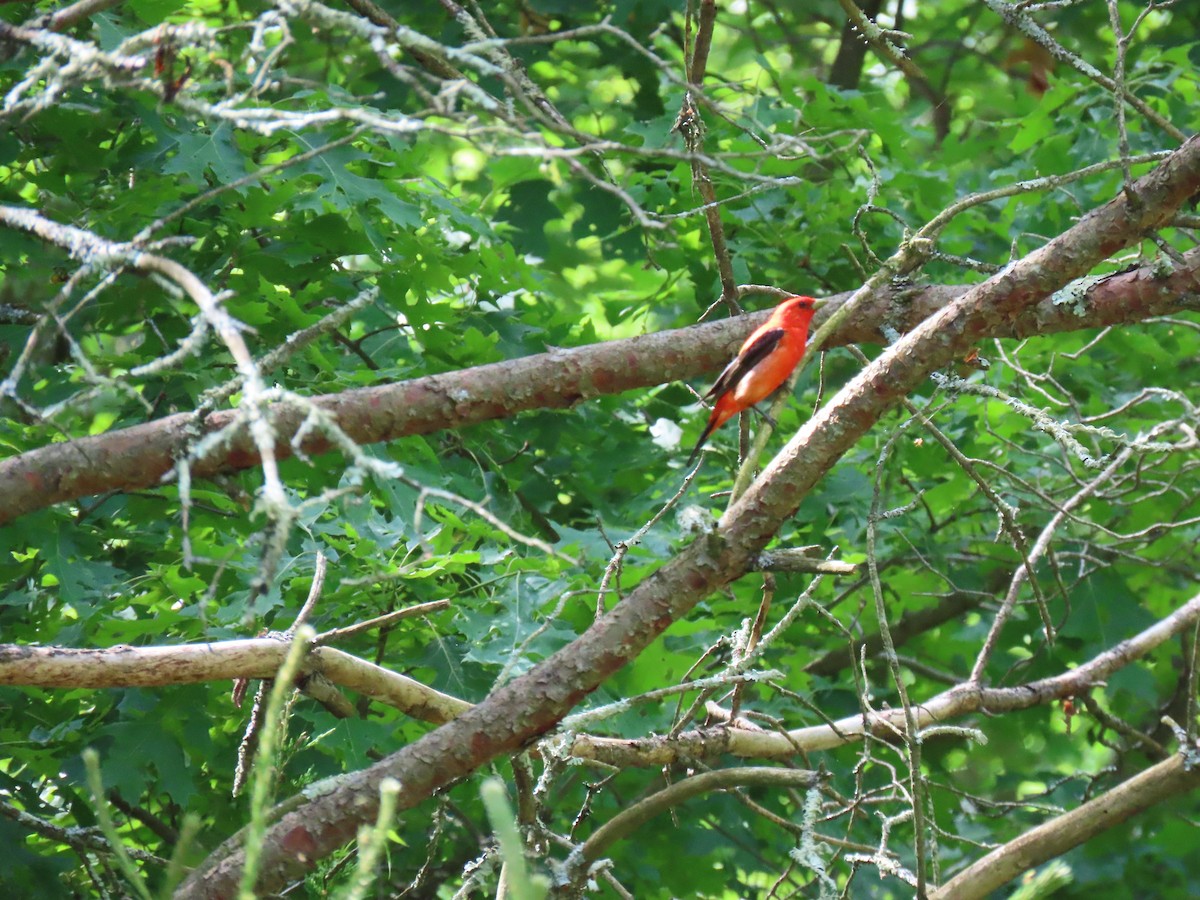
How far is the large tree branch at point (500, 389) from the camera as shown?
317 centimetres

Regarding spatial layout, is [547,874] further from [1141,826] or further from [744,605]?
[1141,826]

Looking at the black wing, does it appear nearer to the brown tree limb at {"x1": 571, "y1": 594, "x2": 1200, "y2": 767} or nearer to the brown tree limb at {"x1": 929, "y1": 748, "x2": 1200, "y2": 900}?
the brown tree limb at {"x1": 571, "y1": 594, "x2": 1200, "y2": 767}

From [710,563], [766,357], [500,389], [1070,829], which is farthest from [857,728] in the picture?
[500,389]

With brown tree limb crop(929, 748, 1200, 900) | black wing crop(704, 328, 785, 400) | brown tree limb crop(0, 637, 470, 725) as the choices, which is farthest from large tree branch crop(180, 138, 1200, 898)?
brown tree limb crop(929, 748, 1200, 900)

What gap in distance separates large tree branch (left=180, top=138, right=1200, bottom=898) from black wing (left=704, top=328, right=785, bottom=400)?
3.84 ft

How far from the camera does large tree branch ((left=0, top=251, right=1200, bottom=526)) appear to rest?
3172 mm

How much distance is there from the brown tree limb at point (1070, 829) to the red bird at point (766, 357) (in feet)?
5.92

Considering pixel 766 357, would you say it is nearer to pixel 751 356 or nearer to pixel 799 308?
pixel 751 356

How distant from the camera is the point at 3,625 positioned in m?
4.40

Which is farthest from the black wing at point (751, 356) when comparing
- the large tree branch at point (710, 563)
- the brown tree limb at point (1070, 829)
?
the brown tree limb at point (1070, 829)

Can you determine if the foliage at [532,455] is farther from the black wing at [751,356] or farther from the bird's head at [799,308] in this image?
the bird's head at [799,308]

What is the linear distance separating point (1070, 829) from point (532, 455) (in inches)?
111

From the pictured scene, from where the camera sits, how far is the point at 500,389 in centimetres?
368

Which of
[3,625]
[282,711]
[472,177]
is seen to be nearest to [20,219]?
[282,711]
